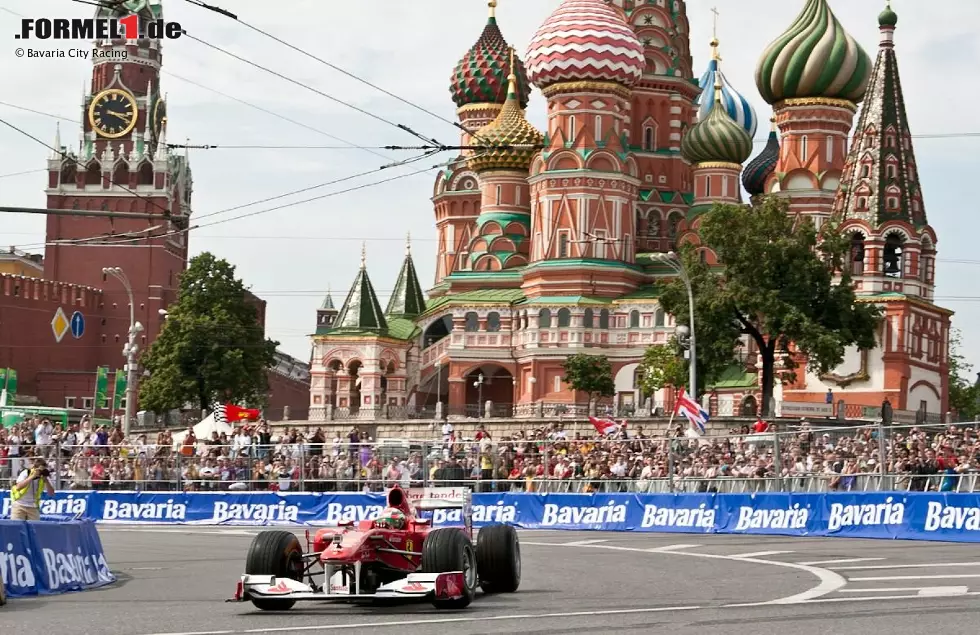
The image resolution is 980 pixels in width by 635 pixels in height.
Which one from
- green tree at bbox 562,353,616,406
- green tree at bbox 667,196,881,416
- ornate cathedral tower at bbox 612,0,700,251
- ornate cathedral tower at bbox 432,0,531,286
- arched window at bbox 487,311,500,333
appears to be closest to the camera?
green tree at bbox 667,196,881,416

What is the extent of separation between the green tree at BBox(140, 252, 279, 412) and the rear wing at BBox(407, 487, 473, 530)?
70.0 m

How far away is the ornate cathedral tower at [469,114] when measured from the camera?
112 m

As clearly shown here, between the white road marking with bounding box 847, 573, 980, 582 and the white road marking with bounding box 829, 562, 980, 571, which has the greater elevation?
the white road marking with bounding box 829, 562, 980, 571

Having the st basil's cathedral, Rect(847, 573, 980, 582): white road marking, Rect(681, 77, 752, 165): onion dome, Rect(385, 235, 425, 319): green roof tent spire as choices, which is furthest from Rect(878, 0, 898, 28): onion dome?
Rect(847, 573, 980, 582): white road marking

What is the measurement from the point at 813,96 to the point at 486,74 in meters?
27.0

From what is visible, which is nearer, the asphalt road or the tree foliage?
the asphalt road

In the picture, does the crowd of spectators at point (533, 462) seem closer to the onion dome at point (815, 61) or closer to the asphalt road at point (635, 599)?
the asphalt road at point (635, 599)

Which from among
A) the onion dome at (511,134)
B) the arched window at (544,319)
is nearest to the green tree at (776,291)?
the arched window at (544,319)

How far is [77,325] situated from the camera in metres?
123

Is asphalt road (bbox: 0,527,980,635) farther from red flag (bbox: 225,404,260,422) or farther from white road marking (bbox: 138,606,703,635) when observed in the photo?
red flag (bbox: 225,404,260,422)

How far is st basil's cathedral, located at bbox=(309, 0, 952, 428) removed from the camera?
7856 cm

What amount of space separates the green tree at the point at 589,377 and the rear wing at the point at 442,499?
65658 mm

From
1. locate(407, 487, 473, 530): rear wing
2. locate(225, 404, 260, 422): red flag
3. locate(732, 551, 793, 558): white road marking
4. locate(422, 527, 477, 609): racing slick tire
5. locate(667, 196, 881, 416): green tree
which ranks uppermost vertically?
locate(667, 196, 881, 416): green tree

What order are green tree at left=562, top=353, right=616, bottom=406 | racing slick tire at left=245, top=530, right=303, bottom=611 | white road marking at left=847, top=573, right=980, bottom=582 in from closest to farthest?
racing slick tire at left=245, top=530, right=303, bottom=611 → white road marking at left=847, top=573, right=980, bottom=582 → green tree at left=562, top=353, right=616, bottom=406
